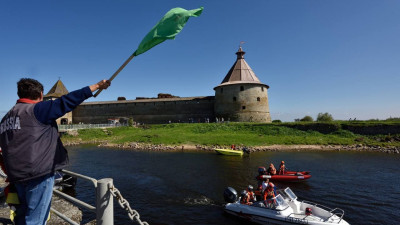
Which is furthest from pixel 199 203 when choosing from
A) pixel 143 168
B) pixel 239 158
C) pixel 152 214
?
pixel 239 158

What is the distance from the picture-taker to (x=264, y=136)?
1162 inches

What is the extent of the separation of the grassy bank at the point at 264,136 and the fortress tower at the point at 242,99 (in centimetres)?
803

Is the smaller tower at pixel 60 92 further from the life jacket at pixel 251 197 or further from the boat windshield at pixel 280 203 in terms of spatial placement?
the boat windshield at pixel 280 203

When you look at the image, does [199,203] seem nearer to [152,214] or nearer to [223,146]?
[152,214]

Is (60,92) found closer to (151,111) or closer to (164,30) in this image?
(151,111)

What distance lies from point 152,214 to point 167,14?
8396 millimetres

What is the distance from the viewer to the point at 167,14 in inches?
138

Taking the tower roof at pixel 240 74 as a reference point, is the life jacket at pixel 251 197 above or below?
below

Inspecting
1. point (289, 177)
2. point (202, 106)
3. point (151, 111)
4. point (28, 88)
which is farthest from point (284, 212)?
point (151, 111)

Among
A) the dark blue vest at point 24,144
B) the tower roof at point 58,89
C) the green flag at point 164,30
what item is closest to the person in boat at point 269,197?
the green flag at point 164,30

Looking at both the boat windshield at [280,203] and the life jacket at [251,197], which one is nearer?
the boat windshield at [280,203]

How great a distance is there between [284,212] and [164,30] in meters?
8.08

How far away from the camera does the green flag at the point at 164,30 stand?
337cm

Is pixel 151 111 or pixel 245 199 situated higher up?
pixel 151 111
